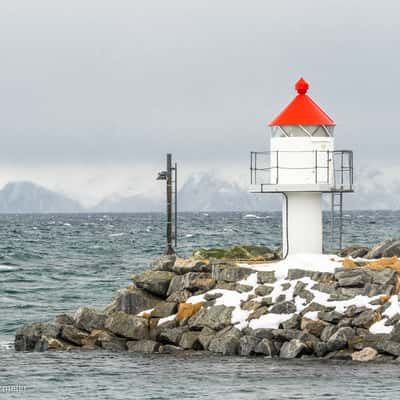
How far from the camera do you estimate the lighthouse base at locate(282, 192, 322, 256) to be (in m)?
28.5

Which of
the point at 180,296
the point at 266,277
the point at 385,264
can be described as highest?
the point at 385,264

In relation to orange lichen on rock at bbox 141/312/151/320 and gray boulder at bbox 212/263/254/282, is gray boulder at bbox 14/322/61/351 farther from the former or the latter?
gray boulder at bbox 212/263/254/282

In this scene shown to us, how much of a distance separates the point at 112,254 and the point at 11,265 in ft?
32.9

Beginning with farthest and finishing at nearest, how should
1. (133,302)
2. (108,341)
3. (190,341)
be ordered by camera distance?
(133,302), (108,341), (190,341)

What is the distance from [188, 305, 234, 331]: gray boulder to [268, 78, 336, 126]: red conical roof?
17.3 feet

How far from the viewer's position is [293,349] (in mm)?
23984

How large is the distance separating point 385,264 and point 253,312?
11.4 ft

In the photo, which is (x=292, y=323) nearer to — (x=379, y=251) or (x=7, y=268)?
(x=379, y=251)

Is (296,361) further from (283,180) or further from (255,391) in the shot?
(283,180)

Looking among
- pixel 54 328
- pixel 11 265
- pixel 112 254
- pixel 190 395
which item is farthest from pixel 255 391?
pixel 112 254

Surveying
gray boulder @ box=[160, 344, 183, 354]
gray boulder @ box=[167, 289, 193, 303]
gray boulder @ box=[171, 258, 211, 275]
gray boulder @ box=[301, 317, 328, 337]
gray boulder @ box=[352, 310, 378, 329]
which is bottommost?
gray boulder @ box=[160, 344, 183, 354]

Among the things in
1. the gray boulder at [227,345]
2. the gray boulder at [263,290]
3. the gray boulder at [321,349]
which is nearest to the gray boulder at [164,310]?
the gray boulder at [227,345]

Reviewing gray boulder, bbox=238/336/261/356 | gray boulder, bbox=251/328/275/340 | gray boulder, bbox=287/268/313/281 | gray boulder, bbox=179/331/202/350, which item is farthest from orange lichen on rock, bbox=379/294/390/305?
gray boulder, bbox=179/331/202/350

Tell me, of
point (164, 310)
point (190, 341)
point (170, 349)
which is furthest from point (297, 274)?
point (170, 349)
